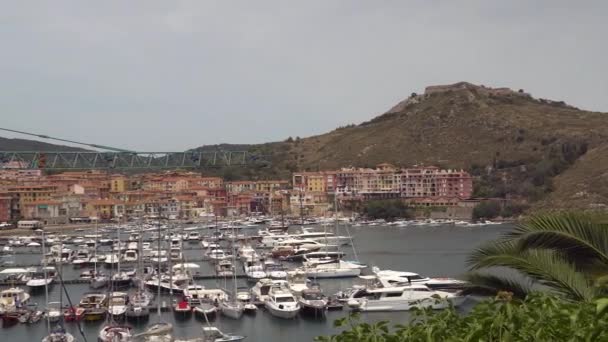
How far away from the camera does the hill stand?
4710cm

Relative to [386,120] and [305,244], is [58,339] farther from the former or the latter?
[386,120]

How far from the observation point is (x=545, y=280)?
3.36 meters

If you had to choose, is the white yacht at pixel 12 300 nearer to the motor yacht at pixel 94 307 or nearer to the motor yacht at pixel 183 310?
the motor yacht at pixel 94 307

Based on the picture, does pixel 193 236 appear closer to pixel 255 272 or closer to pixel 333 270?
pixel 255 272

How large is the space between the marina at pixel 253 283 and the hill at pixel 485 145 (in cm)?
1349

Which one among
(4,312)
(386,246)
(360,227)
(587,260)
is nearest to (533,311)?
(587,260)

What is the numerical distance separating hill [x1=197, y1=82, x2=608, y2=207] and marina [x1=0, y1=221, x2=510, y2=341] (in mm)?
13488

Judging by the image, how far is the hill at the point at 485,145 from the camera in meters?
47.1

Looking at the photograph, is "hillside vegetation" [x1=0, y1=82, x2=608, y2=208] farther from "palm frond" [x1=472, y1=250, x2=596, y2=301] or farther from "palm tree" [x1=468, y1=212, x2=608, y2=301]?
"palm frond" [x1=472, y1=250, x2=596, y2=301]

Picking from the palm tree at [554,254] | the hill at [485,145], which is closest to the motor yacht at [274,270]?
the palm tree at [554,254]

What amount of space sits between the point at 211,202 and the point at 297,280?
29.6m

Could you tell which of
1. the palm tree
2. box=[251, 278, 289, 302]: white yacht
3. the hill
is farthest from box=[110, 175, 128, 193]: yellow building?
the palm tree

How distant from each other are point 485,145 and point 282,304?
146 feet

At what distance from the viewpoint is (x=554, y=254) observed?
11.3ft
